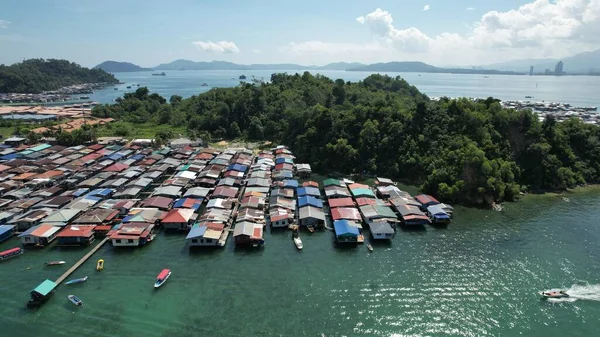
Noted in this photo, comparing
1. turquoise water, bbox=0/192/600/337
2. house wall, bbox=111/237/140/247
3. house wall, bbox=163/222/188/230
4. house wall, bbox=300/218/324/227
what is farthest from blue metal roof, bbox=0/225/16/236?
house wall, bbox=300/218/324/227

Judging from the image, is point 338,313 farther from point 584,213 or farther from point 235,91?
point 235,91

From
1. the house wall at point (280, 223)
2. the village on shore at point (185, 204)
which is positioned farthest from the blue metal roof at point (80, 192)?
the house wall at point (280, 223)

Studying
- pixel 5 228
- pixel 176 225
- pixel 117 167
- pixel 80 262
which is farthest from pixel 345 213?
pixel 117 167

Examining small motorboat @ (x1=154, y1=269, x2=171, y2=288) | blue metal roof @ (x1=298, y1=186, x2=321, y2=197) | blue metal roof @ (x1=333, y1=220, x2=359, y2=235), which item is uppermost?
blue metal roof @ (x1=298, y1=186, x2=321, y2=197)

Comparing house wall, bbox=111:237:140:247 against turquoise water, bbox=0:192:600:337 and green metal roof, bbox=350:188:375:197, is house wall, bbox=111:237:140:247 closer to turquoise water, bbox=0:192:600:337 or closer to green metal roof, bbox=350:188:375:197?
turquoise water, bbox=0:192:600:337

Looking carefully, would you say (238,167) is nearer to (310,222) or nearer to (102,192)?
(102,192)
